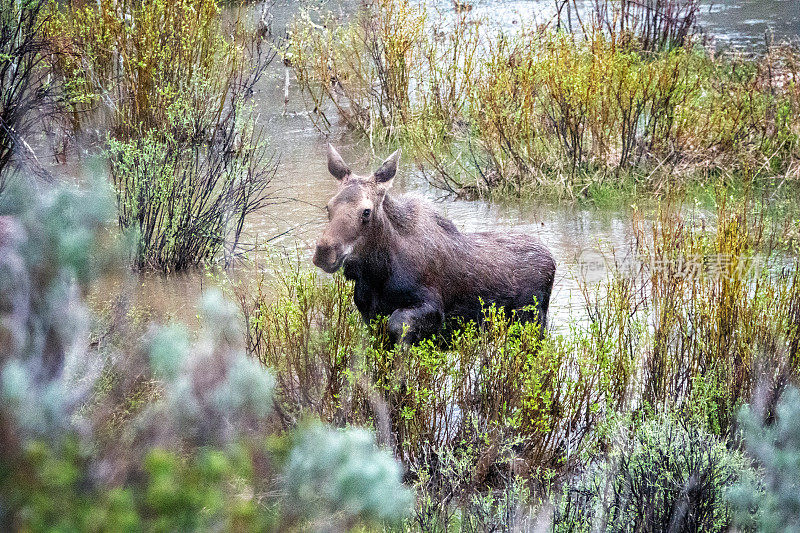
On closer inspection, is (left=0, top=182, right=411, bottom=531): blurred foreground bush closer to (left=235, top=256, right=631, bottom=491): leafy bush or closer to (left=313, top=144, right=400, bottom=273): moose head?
(left=313, top=144, right=400, bottom=273): moose head

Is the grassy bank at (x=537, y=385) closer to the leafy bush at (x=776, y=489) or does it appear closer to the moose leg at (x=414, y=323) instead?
the moose leg at (x=414, y=323)

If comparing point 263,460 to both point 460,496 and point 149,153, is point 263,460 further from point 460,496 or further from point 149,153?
point 149,153

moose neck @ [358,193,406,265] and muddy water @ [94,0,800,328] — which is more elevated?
moose neck @ [358,193,406,265]

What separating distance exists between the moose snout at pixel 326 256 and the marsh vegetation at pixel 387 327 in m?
0.47

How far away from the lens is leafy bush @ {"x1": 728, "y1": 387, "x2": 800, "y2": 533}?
3.64 meters

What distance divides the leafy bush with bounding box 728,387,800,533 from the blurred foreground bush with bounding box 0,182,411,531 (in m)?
2.12

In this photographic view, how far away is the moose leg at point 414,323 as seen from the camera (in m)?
4.89

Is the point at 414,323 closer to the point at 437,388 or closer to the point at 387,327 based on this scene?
the point at 387,327

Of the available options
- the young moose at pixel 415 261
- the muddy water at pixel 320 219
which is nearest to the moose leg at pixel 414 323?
the young moose at pixel 415 261

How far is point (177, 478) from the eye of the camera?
1870mm

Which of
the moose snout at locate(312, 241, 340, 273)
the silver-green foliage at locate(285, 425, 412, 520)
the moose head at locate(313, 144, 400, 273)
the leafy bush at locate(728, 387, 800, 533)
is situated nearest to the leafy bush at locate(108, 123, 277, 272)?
the moose head at locate(313, 144, 400, 273)

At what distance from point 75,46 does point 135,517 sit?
8.84 m

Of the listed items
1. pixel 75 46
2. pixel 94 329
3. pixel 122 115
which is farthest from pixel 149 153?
pixel 94 329

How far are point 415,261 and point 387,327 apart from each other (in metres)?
0.39
